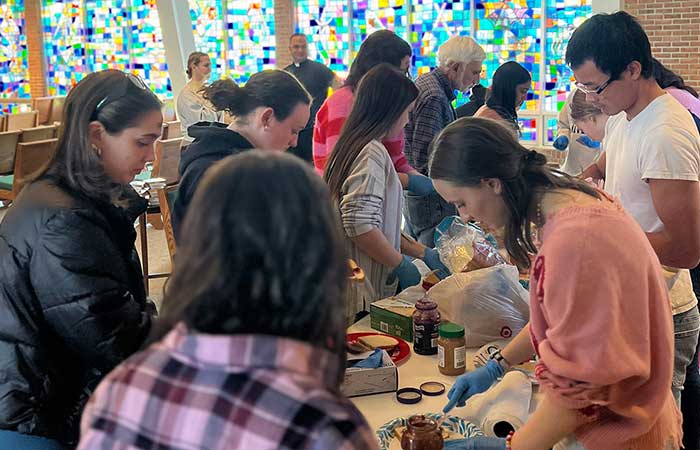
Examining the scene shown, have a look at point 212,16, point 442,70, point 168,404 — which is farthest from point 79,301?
point 212,16

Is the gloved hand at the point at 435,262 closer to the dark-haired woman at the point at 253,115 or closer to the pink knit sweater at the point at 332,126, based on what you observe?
the pink knit sweater at the point at 332,126

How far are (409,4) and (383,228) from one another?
7552 mm

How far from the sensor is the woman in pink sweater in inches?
119

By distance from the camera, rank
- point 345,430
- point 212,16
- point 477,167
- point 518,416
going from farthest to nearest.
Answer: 1. point 212,16
2. point 518,416
3. point 477,167
4. point 345,430

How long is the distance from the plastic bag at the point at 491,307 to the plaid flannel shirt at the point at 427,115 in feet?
4.85

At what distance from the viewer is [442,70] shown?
371 cm

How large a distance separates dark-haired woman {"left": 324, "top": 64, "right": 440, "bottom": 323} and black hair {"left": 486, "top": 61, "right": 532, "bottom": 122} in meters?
1.35

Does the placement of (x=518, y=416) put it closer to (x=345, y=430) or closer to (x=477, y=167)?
(x=477, y=167)

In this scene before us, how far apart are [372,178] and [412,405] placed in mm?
847

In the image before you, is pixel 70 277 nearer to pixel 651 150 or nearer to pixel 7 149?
pixel 651 150

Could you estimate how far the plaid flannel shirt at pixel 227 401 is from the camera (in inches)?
30.2

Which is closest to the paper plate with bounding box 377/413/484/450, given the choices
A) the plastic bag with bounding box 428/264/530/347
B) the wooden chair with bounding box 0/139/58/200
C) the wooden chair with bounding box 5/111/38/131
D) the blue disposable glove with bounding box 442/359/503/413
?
the blue disposable glove with bounding box 442/359/503/413

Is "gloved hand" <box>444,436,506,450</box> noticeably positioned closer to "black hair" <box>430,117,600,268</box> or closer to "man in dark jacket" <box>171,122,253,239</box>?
"black hair" <box>430,117,600,268</box>

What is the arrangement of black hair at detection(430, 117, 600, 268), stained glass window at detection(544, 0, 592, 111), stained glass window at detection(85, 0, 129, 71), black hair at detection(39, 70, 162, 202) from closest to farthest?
black hair at detection(430, 117, 600, 268) → black hair at detection(39, 70, 162, 202) → stained glass window at detection(544, 0, 592, 111) → stained glass window at detection(85, 0, 129, 71)
